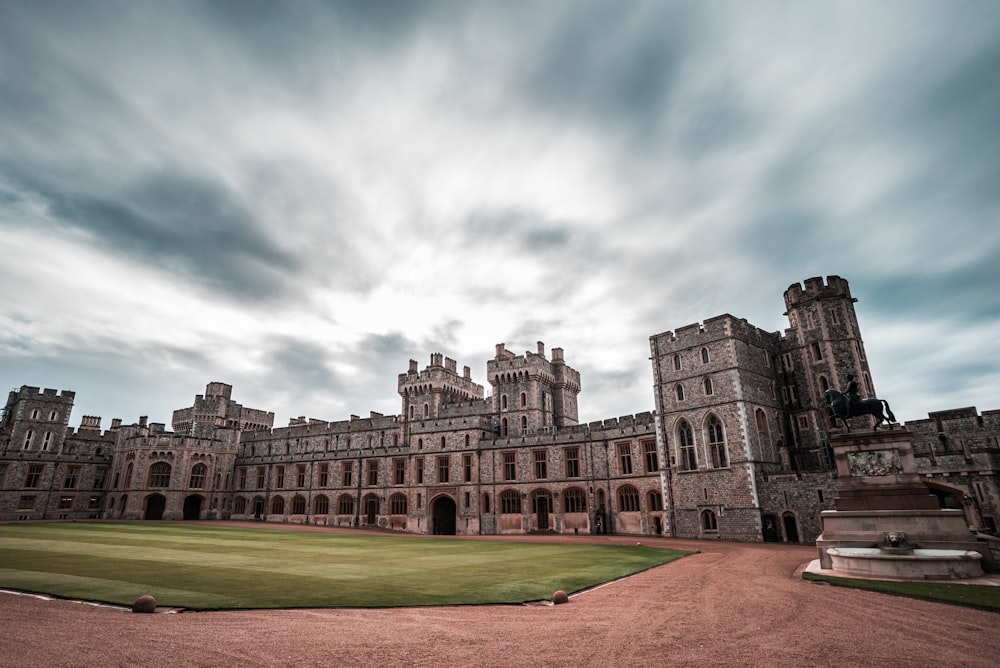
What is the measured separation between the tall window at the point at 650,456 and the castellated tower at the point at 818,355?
911 centimetres

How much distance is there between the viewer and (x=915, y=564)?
38.8ft

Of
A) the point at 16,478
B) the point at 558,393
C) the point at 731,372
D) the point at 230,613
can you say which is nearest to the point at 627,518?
the point at 731,372

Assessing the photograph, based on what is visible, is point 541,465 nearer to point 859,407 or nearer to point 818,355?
point 818,355

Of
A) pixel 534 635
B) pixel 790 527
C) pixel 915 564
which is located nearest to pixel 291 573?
pixel 534 635

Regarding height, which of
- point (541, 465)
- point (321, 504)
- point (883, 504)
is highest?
point (541, 465)

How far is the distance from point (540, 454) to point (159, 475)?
125 ft

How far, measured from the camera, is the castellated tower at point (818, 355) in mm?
31734

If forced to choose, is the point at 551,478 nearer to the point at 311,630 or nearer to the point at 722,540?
the point at 722,540

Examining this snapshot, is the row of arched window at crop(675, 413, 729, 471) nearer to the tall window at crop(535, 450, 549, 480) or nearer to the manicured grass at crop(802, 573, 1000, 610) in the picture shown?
the tall window at crop(535, 450, 549, 480)

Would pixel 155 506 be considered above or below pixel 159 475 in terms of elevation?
below

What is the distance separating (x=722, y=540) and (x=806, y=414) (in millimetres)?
10842

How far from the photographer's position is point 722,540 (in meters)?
28.0

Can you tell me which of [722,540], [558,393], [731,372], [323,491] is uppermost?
[558,393]

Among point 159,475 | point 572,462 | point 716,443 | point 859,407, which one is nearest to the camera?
point 859,407
